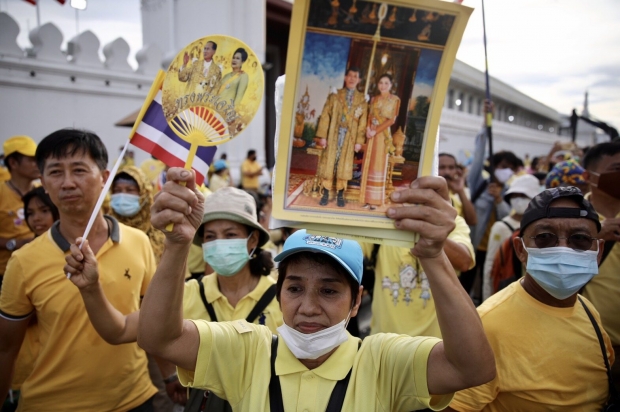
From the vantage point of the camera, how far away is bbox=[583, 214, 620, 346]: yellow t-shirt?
2445mm

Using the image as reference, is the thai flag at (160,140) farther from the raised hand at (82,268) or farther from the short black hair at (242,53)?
the raised hand at (82,268)

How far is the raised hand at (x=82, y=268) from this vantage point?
1.87 meters

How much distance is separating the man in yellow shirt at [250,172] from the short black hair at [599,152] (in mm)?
7572

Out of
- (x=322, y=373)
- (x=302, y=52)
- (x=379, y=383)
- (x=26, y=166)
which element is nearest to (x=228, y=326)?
(x=322, y=373)

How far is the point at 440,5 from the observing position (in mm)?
992

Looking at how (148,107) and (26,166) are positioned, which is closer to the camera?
(148,107)

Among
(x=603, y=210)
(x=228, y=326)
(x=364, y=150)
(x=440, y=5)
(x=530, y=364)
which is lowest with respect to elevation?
(x=530, y=364)

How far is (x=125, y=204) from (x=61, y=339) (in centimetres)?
194

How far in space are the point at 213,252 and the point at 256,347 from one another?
984mm

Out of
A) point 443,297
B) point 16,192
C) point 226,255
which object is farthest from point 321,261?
point 16,192

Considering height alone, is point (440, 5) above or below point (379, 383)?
above

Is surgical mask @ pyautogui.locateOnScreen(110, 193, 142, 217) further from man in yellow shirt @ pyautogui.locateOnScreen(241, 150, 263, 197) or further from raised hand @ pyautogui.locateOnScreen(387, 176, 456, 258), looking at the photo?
man in yellow shirt @ pyautogui.locateOnScreen(241, 150, 263, 197)

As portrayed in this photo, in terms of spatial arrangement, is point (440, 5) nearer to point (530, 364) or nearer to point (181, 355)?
point (181, 355)

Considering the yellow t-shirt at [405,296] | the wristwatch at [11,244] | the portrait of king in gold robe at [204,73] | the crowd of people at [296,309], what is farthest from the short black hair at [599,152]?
the wristwatch at [11,244]
